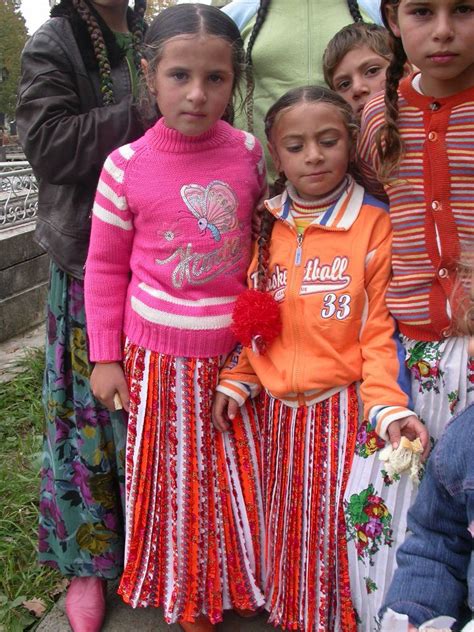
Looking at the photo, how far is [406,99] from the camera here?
1688 millimetres

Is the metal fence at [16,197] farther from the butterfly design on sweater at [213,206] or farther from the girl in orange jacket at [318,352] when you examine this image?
the girl in orange jacket at [318,352]

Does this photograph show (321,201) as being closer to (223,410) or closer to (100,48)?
(223,410)

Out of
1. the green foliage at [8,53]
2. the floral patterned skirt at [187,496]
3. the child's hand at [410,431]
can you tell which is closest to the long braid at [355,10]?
the floral patterned skirt at [187,496]

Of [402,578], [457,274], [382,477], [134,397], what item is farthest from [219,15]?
[402,578]

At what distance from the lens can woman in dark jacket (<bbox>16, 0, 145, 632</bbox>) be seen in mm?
2018

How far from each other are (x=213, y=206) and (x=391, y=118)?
0.54 meters

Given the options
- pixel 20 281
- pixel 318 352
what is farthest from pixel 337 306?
pixel 20 281

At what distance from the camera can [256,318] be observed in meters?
1.85

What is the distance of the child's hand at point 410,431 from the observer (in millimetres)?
1681

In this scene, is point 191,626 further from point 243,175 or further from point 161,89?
point 161,89

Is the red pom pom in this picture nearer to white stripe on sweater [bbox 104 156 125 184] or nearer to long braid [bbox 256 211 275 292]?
long braid [bbox 256 211 275 292]

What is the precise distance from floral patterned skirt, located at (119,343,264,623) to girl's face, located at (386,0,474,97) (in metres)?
0.98

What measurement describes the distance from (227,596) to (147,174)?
4.19 ft

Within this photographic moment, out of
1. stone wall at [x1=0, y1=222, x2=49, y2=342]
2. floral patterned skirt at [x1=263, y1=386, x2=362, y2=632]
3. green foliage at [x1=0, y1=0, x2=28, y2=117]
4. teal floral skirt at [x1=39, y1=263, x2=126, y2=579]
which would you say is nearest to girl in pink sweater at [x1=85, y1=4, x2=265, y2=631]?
floral patterned skirt at [x1=263, y1=386, x2=362, y2=632]
